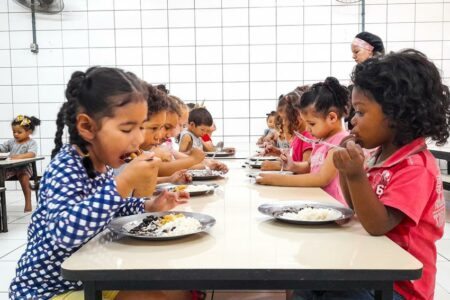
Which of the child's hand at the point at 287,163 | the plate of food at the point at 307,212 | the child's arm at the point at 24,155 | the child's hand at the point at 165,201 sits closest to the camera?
the plate of food at the point at 307,212

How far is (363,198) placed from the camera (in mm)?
1059

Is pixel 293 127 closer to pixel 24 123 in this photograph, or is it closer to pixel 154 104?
pixel 154 104

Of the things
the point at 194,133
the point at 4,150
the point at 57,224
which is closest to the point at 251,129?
the point at 194,133

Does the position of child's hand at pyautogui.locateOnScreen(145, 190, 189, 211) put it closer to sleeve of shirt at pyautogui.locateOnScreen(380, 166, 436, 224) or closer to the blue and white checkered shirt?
the blue and white checkered shirt

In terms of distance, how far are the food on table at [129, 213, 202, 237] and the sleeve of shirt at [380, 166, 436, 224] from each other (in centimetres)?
50

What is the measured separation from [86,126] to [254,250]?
0.59 m

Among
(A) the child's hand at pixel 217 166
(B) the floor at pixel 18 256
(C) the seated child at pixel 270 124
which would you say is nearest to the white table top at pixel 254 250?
(A) the child's hand at pixel 217 166

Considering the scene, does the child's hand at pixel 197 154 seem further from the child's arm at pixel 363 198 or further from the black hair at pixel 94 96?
the child's arm at pixel 363 198

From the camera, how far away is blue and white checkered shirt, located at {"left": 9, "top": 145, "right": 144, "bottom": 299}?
992 mm

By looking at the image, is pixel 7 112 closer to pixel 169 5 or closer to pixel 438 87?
pixel 169 5

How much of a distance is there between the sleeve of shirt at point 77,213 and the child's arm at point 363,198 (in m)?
0.57

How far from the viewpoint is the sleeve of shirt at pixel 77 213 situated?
0.98 metres

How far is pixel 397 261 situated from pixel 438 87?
66 centimetres

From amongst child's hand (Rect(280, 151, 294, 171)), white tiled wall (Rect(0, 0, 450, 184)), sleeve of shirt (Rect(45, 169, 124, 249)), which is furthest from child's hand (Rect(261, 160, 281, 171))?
white tiled wall (Rect(0, 0, 450, 184))
